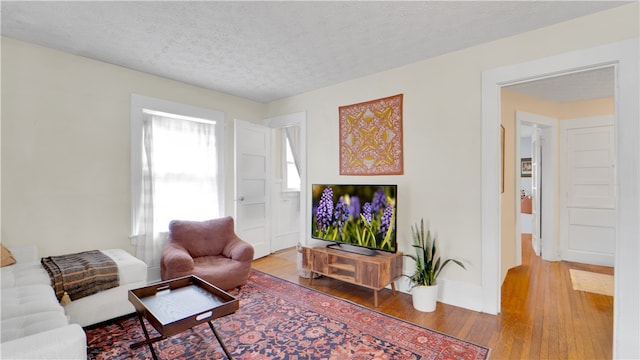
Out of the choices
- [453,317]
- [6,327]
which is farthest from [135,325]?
[453,317]

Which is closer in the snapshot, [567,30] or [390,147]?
[567,30]

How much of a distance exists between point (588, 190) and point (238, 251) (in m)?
5.00

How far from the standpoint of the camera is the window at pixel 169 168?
327 cm

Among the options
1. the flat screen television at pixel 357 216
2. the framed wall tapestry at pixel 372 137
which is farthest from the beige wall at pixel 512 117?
the flat screen television at pixel 357 216

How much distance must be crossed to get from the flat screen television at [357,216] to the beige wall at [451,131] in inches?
11.3

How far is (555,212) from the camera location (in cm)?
423

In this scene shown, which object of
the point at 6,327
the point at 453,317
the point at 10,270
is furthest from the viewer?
the point at 453,317

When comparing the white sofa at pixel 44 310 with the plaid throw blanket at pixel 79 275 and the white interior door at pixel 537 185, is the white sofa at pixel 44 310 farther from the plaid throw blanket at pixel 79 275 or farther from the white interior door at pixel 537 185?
the white interior door at pixel 537 185

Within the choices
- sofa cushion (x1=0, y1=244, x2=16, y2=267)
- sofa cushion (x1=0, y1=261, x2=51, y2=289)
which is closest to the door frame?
sofa cushion (x1=0, y1=261, x2=51, y2=289)

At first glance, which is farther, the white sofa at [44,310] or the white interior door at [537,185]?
the white interior door at [537,185]

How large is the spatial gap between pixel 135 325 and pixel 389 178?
2.83 m

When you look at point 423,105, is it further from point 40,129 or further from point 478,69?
point 40,129

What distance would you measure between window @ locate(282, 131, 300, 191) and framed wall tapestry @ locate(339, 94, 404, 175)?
175cm

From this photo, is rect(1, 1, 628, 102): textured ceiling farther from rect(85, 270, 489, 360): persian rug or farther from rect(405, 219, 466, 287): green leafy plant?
rect(85, 270, 489, 360): persian rug
